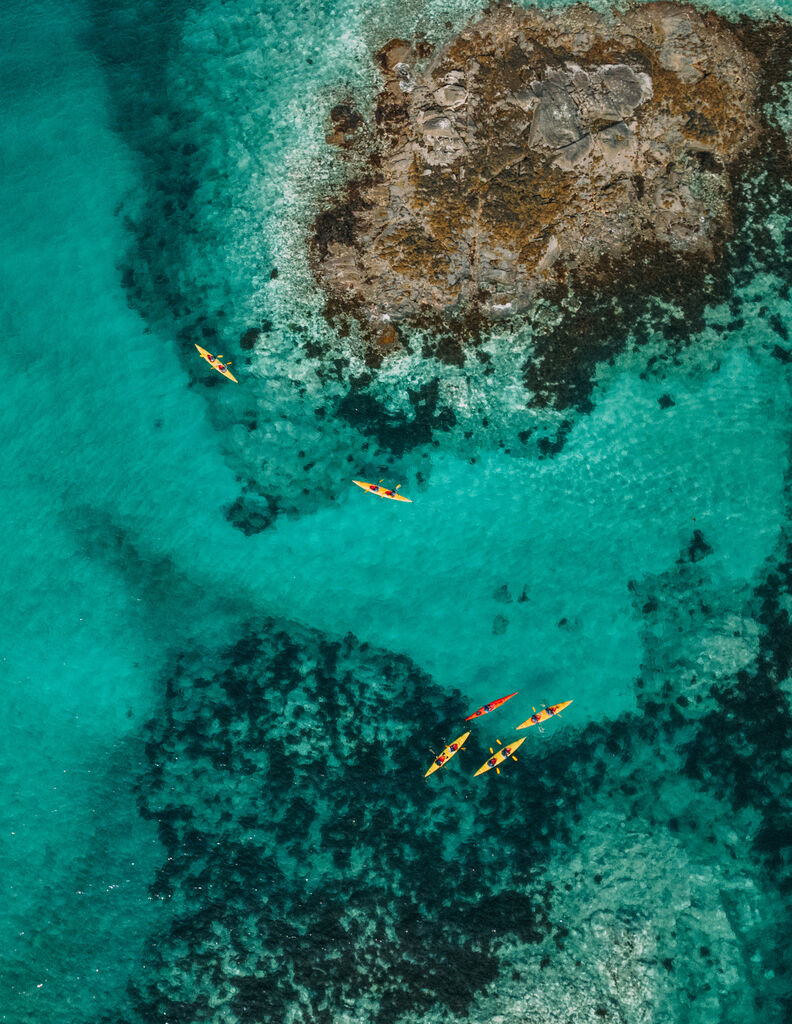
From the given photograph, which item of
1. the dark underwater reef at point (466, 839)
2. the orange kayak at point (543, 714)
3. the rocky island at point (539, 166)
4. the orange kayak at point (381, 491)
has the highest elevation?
the rocky island at point (539, 166)

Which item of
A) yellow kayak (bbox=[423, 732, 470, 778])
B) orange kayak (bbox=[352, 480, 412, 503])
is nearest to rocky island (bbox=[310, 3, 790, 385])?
orange kayak (bbox=[352, 480, 412, 503])

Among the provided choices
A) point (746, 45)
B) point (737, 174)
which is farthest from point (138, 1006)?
point (746, 45)

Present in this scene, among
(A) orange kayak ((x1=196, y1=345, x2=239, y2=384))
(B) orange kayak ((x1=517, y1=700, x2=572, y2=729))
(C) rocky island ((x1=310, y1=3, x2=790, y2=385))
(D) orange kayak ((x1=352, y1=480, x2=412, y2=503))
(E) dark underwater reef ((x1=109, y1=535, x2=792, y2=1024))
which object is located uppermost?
(C) rocky island ((x1=310, y1=3, x2=790, y2=385))

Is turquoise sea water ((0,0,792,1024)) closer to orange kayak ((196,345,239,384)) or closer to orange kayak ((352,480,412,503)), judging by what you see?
orange kayak ((196,345,239,384))

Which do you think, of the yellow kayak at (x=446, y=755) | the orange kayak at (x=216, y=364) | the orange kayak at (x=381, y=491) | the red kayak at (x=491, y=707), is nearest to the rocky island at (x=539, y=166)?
the orange kayak at (x=216, y=364)

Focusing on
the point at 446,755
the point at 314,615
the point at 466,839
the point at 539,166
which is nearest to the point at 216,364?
the point at 314,615

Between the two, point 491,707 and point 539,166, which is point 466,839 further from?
point 539,166

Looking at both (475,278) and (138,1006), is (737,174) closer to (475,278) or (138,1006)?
(475,278)

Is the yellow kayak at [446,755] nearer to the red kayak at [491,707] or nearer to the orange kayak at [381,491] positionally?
the red kayak at [491,707]
